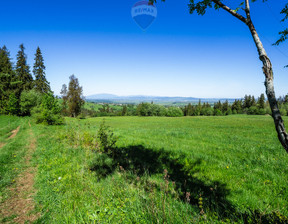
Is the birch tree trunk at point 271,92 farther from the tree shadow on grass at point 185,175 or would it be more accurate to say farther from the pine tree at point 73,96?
the pine tree at point 73,96

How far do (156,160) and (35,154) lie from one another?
7974 mm

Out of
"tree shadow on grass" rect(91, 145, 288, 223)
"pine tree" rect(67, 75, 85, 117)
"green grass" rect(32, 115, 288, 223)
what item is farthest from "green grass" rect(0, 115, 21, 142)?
"pine tree" rect(67, 75, 85, 117)

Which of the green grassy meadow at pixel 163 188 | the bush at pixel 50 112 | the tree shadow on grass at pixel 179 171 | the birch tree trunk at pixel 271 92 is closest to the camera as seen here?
the birch tree trunk at pixel 271 92

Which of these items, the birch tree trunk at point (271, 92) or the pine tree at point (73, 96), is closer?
the birch tree trunk at point (271, 92)

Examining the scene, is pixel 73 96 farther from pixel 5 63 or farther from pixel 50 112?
pixel 50 112

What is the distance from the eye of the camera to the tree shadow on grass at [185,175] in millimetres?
3202

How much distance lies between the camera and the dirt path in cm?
407

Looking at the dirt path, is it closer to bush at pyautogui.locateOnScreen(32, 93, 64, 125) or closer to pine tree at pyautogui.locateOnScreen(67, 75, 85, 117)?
bush at pyautogui.locateOnScreen(32, 93, 64, 125)

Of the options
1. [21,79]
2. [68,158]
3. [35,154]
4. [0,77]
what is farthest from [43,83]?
[68,158]

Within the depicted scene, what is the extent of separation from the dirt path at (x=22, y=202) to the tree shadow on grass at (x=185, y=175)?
225 cm

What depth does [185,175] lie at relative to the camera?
5.53 m

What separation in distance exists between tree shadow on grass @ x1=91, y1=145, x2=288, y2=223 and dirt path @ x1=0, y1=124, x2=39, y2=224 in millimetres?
2254

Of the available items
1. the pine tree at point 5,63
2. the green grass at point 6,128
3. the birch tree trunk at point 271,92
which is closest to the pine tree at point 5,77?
the pine tree at point 5,63

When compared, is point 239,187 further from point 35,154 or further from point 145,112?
point 145,112
